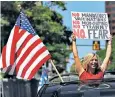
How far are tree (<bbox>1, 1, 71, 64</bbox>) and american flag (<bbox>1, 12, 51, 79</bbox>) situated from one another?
2536cm

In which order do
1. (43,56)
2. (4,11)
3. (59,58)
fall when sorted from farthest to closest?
(59,58), (4,11), (43,56)

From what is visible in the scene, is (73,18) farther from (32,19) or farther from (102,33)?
(32,19)

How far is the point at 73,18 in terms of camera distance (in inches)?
382

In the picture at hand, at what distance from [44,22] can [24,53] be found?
95.2ft

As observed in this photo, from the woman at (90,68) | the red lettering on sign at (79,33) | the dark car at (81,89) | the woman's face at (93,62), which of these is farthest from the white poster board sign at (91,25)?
the dark car at (81,89)

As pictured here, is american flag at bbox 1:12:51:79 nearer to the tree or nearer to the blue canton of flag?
the blue canton of flag

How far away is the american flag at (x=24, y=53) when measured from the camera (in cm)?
1081

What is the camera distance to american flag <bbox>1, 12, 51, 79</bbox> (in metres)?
10.8

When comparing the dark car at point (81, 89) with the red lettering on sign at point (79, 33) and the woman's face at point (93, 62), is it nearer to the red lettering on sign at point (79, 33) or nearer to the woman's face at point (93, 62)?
the woman's face at point (93, 62)

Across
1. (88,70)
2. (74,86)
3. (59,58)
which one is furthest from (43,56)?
(59,58)

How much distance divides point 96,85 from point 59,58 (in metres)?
36.3

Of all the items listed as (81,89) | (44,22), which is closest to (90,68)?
(81,89)

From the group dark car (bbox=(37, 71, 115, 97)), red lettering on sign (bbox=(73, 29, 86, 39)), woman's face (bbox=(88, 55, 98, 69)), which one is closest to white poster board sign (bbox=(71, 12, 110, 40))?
red lettering on sign (bbox=(73, 29, 86, 39))

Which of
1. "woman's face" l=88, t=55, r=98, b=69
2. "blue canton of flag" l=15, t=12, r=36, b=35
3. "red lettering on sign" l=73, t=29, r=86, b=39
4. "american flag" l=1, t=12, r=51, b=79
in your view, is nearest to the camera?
"woman's face" l=88, t=55, r=98, b=69
